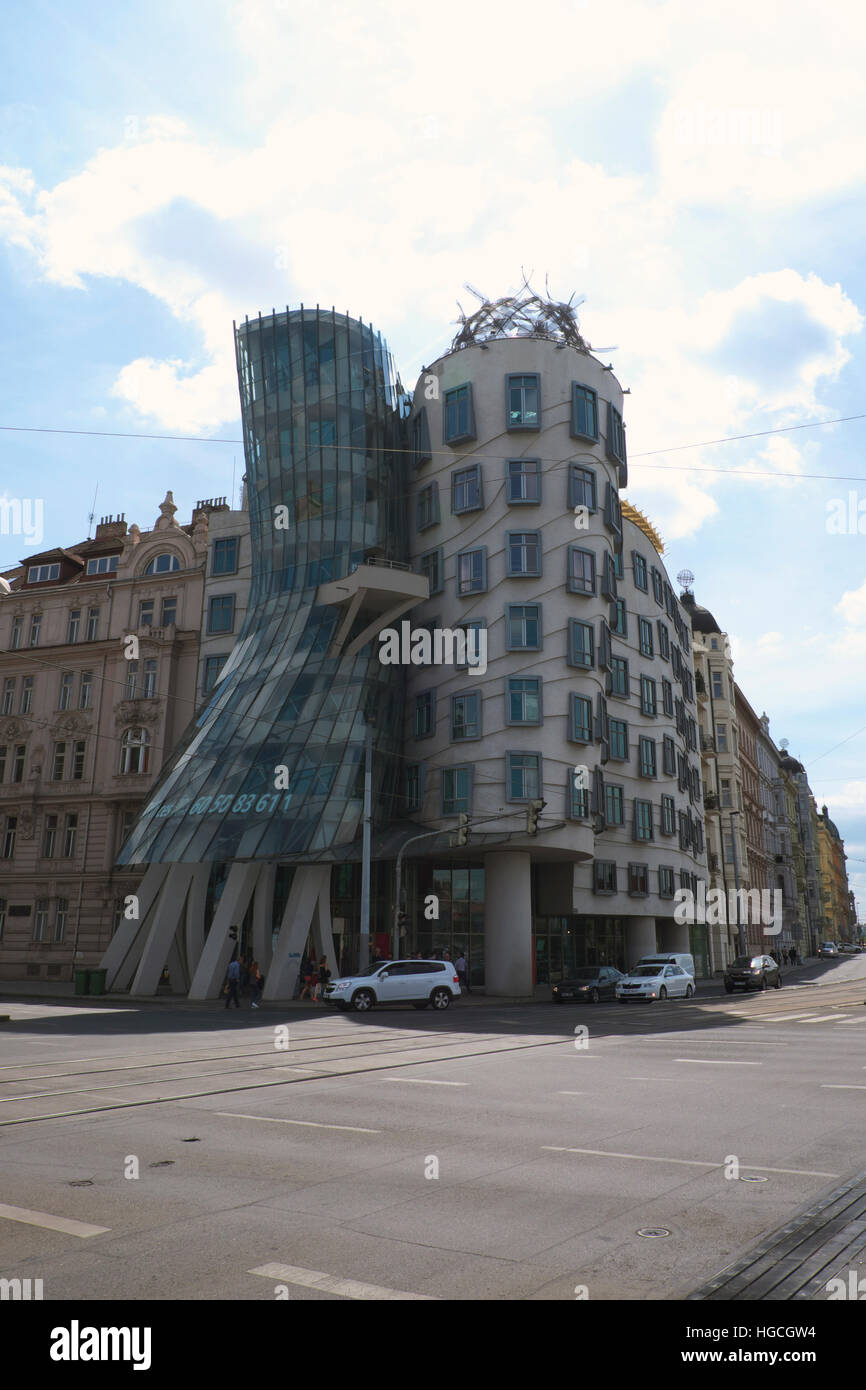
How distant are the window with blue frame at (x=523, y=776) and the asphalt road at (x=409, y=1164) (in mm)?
21883

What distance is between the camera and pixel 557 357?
45.4 metres

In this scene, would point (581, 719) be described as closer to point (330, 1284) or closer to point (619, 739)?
point (619, 739)

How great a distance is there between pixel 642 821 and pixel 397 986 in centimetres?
2341

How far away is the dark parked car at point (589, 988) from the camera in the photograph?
37.2 metres

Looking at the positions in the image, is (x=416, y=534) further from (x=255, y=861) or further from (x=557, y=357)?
(x=255, y=861)

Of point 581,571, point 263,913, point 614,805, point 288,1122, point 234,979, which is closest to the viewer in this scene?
point 288,1122

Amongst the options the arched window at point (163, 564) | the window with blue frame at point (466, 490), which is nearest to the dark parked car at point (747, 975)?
the window with blue frame at point (466, 490)

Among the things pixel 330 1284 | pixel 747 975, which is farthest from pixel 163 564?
pixel 330 1284

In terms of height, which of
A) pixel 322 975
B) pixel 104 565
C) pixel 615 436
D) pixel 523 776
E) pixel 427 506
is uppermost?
pixel 615 436

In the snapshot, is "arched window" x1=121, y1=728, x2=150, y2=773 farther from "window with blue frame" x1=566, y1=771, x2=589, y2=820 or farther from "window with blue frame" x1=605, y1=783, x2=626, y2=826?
"window with blue frame" x1=605, y1=783, x2=626, y2=826

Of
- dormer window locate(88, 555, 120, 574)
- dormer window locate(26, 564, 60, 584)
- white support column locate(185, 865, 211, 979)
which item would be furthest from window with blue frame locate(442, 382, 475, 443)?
dormer window locate(26, 564, 60, 584)

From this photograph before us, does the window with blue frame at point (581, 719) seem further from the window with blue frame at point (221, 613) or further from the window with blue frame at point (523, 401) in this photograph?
the window with blue frame at point (221, 613)

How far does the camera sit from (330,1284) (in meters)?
5.51

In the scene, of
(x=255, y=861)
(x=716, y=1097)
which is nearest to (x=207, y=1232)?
(x=716, y=1097)
